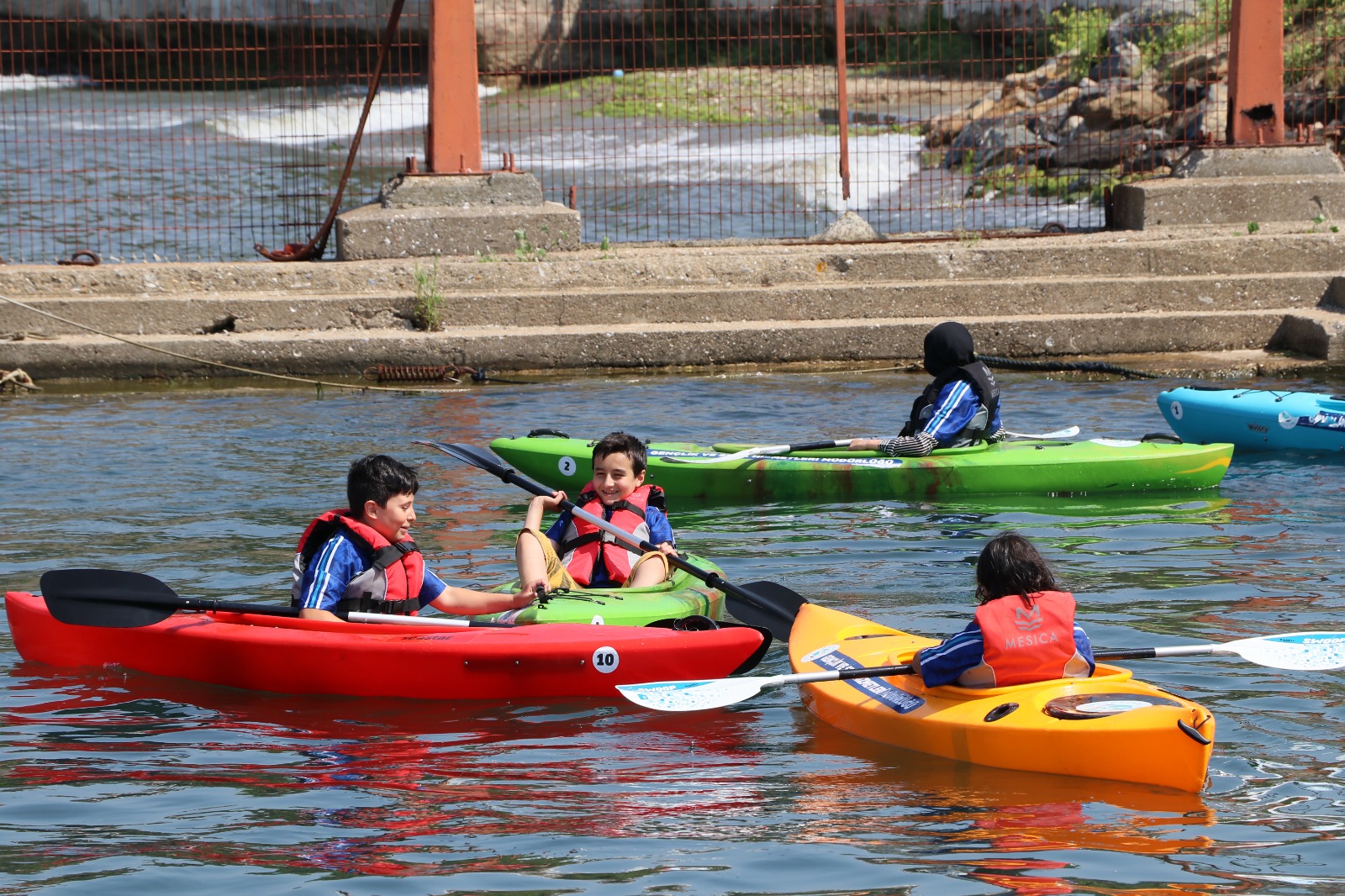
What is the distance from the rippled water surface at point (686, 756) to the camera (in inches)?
145

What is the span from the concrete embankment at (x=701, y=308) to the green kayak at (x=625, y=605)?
591 cm

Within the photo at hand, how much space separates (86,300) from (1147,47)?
1360cm

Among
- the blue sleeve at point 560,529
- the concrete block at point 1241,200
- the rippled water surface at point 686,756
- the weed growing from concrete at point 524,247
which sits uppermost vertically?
the concrete block at point 1241,200

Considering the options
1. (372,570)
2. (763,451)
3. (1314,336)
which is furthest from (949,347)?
(1314,336)

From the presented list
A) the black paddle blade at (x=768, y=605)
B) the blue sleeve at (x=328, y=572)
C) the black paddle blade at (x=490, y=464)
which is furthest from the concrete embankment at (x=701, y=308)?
the blue sleeve at (x=328, y=572)

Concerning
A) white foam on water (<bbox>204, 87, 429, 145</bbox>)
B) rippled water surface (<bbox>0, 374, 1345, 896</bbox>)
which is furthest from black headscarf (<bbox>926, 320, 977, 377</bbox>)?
white foam on water (<bbox>204, 87, 429, 145</bbox>)

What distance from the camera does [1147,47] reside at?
19422 millimetres

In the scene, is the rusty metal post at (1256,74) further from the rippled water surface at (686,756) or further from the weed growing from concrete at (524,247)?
the weed growing from concrete at (524,247)

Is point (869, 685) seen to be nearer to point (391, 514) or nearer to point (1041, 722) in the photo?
point (1041, 722)

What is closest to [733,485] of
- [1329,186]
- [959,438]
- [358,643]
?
[959,438]

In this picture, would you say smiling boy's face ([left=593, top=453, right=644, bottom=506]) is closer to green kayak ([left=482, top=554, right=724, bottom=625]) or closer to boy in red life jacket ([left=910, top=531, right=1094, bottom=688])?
green kayak ([left=482, top=554, right=724, bottom=625])

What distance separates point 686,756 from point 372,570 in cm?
138

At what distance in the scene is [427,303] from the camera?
455 inches

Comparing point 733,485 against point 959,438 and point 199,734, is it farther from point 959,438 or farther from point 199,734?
point 199,734
